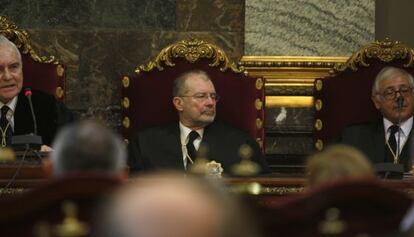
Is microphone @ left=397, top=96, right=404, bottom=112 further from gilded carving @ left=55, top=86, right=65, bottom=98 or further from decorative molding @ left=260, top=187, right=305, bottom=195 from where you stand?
gilded carving @ left=55, top=86, right=65, bottom=98

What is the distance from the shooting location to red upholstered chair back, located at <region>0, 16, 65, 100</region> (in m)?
6.95

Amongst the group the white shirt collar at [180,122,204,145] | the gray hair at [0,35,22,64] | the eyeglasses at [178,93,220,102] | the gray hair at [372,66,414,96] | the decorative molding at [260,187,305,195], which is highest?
the gray hair at [0,35,22,64]

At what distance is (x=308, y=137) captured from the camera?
7.62 meters

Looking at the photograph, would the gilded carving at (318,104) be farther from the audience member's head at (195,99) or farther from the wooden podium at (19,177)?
the wooden podium at (19,177)

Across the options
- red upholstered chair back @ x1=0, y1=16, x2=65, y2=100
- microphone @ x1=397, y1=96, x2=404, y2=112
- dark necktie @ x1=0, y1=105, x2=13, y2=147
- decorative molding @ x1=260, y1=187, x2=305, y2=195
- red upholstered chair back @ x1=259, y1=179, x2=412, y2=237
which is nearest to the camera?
red upholstered chair back @ x1=259, y1=179, x2=412, y2=237

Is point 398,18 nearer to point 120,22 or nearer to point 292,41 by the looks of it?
point 292,41

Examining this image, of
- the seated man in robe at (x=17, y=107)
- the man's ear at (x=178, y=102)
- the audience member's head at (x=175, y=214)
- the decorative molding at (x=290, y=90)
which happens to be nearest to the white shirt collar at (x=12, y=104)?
the seated man in robe at (x=17, y=107)

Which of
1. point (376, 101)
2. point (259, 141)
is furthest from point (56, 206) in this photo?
point (376, 101)

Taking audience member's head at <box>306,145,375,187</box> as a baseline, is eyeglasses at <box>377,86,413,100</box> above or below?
above

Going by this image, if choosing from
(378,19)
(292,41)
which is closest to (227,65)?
(292,41)

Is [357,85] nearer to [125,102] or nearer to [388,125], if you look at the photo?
[388,125]

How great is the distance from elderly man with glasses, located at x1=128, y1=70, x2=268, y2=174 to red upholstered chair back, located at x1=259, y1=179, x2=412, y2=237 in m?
3.38

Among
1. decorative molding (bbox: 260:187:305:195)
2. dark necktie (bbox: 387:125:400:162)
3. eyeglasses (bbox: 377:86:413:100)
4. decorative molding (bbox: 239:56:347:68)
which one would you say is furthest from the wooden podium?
decorative molding (bbox: 239:56:347:68)

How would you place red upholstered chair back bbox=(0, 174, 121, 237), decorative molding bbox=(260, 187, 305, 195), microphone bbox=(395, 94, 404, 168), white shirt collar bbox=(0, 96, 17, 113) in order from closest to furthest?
red upholstered chair back bbox=(0, 174, 121, 237)
decorative molding bbox=(260, 187, 305, 195)
microphone bbox=(395, 94, 404, 168)
white shirt collar bbox=(0, 96, 17, 113)
